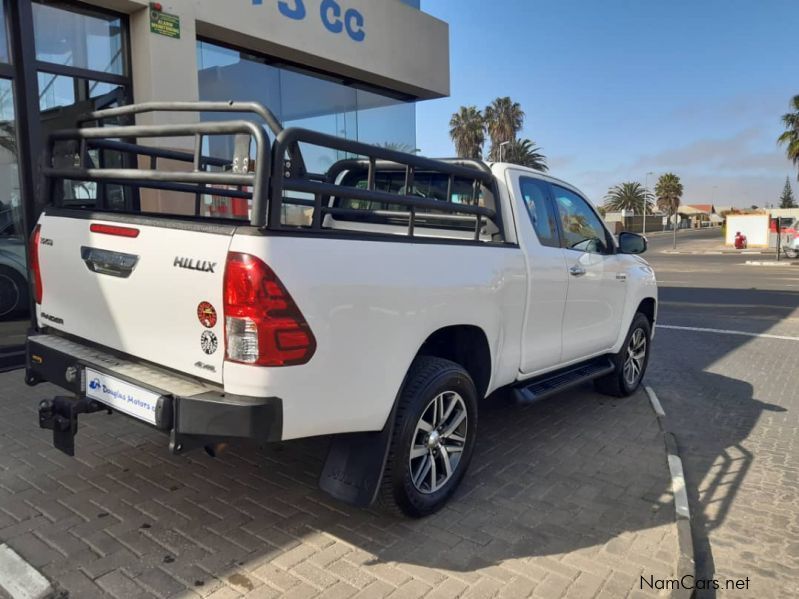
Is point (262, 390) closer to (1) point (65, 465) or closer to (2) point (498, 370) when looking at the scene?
(2) point (498, 370)

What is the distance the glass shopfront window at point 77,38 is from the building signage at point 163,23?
1.47 ft

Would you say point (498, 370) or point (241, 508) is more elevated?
point (498, 370)

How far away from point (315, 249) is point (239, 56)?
7315 millimetres

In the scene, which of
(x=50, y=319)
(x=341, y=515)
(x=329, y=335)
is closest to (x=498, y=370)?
(x=341, y=515)

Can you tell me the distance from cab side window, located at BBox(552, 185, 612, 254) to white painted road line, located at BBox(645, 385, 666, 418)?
4.82ft

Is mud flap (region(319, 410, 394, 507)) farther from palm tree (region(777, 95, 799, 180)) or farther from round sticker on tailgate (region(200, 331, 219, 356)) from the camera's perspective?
palm tree (region(777, 95, 799, 180))

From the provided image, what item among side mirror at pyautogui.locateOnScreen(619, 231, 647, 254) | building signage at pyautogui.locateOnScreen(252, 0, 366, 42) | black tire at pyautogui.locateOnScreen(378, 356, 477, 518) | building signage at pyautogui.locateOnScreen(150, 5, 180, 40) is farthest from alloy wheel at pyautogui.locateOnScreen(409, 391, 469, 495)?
building signage at pyautogui.locateOnScreen(252, 0, 366, 42)

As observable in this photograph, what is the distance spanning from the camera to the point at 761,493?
3.96 m

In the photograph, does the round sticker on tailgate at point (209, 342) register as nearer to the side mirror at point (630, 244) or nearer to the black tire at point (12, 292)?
the side mirror at point (630, 244)

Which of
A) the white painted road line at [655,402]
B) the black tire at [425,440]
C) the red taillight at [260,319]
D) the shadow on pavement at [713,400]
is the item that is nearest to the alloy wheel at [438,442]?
the black tire at [425,440]

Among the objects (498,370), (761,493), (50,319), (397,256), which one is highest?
(397,256)

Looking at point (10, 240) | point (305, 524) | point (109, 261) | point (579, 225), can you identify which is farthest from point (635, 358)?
point (10, 240)

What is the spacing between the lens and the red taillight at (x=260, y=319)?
2.48 metres

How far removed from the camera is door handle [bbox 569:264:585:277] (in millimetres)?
4629
